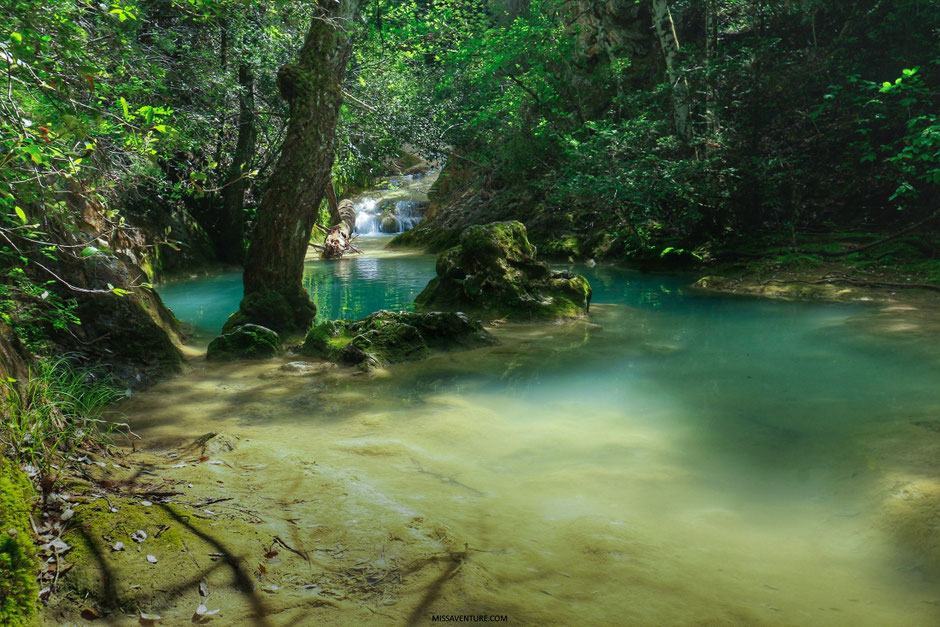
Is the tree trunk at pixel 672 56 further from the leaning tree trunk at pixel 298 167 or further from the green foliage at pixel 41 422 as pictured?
the green foliage at pixel 41 422

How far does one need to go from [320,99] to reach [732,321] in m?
6.83

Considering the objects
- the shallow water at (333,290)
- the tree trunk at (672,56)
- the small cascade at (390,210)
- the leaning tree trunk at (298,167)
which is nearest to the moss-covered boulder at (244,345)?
the leaning tree trunk at (298,167)

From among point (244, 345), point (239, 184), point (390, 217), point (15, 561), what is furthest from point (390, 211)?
point (15, 561)

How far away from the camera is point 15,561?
6.89 ft

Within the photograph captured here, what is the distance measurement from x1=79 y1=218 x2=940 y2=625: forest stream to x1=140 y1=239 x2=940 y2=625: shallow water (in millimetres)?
20

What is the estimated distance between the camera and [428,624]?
2363mm

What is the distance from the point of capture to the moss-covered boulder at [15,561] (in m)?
2.02

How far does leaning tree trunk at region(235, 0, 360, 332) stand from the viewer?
26.8ft

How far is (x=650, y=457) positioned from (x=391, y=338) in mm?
3964

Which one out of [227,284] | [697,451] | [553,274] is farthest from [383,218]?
[697,451]

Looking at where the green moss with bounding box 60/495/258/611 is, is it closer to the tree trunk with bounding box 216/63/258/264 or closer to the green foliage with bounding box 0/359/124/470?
the green foliage with bounding box 0/359/124/470

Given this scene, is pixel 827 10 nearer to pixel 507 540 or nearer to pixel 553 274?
pixel 553 274

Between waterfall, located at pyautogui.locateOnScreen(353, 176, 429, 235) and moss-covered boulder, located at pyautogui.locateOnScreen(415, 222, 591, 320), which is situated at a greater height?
waterfall, located at pyautogui.locateOnScreen(353, 176, 429, 235)

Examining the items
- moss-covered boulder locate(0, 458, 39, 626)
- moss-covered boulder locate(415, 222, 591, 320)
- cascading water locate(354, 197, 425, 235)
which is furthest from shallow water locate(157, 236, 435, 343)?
cascading water locate(354, 197, 425, 235)
